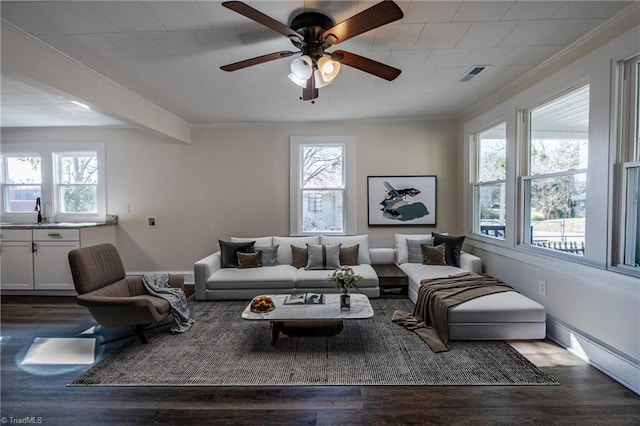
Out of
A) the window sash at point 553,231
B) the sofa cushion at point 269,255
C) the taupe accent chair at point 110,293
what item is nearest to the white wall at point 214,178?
the sofa cushion at point 269,255

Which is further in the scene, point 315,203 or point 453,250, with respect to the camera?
point 315,203

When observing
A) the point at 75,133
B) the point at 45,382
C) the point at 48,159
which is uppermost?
the point at 75,133

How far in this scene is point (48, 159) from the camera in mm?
4938

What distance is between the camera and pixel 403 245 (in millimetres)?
4520

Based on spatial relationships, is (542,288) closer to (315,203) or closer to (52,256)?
(315,203)

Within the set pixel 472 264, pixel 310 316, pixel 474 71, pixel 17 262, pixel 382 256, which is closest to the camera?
pixel 310 316

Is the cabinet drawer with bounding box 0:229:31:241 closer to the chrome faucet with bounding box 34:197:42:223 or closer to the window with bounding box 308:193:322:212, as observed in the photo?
the chrome faucet with bounding box 34:197:42:223

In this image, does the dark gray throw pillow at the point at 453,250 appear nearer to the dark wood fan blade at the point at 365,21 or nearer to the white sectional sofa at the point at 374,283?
the white sectional sofa at the point at 374,283

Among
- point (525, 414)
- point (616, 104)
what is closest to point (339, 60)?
point (616, 104)

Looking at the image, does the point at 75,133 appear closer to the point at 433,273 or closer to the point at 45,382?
the point at 45,382

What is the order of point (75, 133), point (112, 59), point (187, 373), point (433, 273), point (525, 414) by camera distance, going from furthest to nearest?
point (75, 133) → point (433, 273) → point (112, 59) → point (187, 373) → point (525, 414)

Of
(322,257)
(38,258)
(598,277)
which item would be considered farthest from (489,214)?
(38,258)

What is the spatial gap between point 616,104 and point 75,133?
6957 millimetres

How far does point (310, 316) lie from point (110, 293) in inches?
80.9
